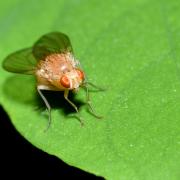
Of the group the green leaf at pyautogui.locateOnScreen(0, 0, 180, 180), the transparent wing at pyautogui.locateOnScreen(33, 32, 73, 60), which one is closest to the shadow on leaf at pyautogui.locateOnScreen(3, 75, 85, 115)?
the green leaf at pyautogui.locateOnScreen(0, 0, 180, 180)

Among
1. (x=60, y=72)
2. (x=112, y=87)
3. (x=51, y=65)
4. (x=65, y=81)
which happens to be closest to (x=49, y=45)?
(x=51, y=65)

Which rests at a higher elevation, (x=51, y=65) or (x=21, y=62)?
(x=21, y=62)

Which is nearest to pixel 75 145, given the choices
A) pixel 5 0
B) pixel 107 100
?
pixel 107 100

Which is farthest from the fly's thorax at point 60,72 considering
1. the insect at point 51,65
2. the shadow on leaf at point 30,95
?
the shadow on leaf at point 30,95

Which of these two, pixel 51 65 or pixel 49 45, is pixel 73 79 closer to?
pixel 51 65

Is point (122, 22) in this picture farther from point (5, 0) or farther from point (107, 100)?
point (5, 0)

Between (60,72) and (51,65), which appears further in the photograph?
(51,65)
